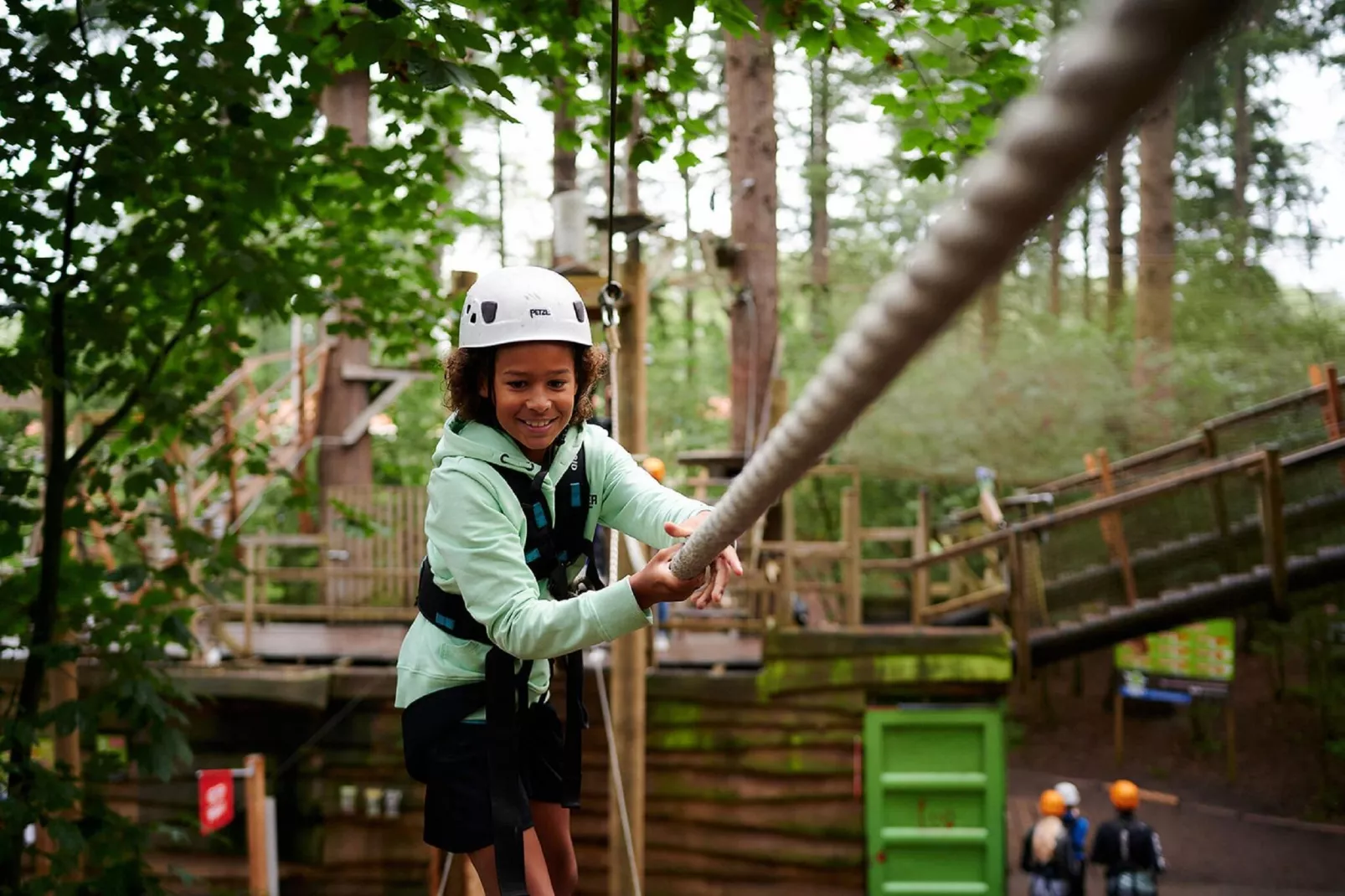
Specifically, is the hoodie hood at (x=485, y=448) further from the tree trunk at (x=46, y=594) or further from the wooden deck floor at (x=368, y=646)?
the wooden deck floor at (x=368, y=646)

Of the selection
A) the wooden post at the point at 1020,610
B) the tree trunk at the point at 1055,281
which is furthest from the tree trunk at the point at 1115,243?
the wooden post at the point at 1020,610

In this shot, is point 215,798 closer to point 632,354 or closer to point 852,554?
point 632,354

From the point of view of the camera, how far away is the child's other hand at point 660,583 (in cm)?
168

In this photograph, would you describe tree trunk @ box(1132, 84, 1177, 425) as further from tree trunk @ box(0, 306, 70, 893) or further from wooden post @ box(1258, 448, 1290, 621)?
tree trunk @ box(0, 306, 70, 893)

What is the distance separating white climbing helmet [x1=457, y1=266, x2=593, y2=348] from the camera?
6.19ft

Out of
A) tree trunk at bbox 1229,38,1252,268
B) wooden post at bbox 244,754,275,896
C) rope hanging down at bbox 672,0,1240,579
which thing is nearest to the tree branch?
wooden post at bbox 244,754,275,896

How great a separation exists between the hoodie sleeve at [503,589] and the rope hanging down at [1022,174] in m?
0.85

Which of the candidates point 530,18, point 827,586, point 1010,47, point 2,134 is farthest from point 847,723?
point 2,134

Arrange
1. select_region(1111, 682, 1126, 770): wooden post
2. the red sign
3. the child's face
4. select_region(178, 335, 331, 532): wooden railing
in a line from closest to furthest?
the child's face < the red sign < select_region(178, 335, 331, 532): wooden railing < select_region(1111, 682, 1126, 770): wooden post

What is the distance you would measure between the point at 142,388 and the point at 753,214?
7.65m

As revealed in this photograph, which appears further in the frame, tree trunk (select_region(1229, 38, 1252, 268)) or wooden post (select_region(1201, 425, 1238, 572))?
tree trunk (select_region(1229, 38, 1252, 268))

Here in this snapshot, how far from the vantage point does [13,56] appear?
10.5 feet

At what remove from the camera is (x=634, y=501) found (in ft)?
6.93

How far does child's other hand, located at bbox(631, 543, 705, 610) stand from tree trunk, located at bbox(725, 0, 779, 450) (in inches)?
365
